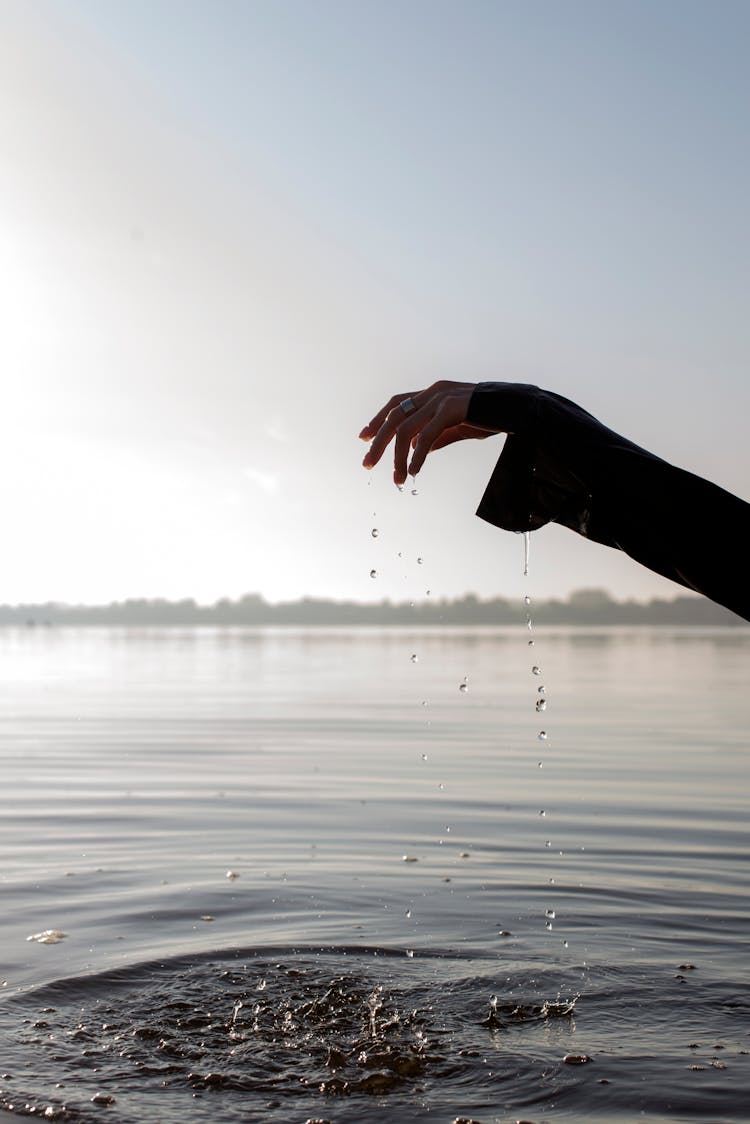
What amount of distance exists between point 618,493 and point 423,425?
63 centimetres

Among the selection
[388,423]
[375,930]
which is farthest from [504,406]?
[375,930]

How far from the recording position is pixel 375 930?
7.13m

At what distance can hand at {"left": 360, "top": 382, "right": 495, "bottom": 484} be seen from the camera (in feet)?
11.1

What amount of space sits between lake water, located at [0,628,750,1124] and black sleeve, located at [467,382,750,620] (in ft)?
7.09

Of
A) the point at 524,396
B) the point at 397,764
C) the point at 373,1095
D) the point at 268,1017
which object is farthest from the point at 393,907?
the point at 397,764

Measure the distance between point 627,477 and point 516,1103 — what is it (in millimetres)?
2450

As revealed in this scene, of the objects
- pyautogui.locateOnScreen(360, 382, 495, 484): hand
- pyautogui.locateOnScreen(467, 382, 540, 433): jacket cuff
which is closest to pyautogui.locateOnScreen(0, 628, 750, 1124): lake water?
pyautogui.locateOnScreen(360, 382, 495, 484): hand

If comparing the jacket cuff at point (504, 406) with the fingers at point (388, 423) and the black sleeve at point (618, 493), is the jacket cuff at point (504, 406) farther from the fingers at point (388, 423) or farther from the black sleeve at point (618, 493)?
the fingers at point (388, 423)

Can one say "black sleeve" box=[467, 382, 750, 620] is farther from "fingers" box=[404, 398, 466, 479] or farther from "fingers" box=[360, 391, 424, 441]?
→ "fingers" box=[360, 391, 424, 441]

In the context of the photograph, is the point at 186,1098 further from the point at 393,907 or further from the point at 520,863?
the point at 520,863

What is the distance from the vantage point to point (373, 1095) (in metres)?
4.39

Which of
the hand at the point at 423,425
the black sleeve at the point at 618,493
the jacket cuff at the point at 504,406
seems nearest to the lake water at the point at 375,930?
the black sleeve at the point at 618,493

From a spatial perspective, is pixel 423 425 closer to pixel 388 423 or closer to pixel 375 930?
pixel 388 423

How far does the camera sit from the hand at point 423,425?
3.38 metres
